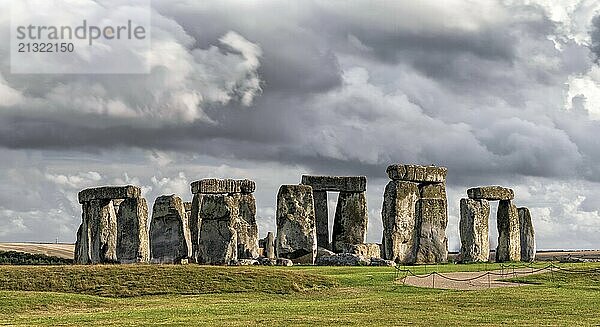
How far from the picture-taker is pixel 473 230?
47.8 metres

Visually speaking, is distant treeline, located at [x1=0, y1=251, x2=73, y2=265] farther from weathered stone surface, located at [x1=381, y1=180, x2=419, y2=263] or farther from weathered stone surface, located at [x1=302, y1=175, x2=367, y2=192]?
weathered stone surface, located at [x1=381, y1=180, x2=419, y2=263]

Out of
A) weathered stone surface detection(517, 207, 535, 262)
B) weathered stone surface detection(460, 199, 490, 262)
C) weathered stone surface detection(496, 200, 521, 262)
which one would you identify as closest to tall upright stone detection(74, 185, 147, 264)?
weathered stone surface detection(460, 199, 490, 262)

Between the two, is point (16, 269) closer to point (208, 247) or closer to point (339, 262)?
point (208, 247)

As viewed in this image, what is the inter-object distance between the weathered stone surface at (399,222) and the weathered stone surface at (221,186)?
6.73 meters

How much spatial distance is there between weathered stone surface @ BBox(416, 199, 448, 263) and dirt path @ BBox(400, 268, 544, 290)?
23.7 feet

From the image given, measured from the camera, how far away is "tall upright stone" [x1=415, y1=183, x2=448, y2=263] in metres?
46.2

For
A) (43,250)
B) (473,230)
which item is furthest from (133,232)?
(43,250)

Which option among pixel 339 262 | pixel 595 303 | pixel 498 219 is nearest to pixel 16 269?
pixel 339 262

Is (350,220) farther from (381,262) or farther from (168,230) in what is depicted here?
(168,230)

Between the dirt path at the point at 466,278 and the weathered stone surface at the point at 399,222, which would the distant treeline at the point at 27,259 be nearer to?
the weathered stone surface at the point at 399,222

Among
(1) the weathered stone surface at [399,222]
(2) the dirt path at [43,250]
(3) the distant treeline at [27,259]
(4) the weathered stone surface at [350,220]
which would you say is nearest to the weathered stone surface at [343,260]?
(1) the weathered stone surface at [399,222]

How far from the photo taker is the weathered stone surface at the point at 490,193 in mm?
48375

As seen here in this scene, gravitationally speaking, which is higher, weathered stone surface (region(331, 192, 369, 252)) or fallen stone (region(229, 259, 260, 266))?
weathered stone surface (region(331, 192, 369, 252))

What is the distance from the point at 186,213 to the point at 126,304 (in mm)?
21459
